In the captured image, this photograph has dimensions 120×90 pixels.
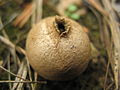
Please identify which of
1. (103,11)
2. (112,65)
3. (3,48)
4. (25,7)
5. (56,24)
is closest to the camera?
(56,24)

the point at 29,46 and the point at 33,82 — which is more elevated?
the point at 29,46

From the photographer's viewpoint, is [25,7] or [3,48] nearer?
[3,48]

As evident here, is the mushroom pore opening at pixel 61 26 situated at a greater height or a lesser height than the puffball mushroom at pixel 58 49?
greater

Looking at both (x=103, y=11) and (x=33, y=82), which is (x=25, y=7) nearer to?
(x=103, y=11)

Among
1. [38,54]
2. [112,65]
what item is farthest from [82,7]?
[38,54]

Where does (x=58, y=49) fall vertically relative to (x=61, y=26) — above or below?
below

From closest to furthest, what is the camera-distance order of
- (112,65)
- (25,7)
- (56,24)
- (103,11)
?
(56,24), (112,65), (103,11), (25,7)

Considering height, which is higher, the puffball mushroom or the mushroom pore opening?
the mushroom pore opening

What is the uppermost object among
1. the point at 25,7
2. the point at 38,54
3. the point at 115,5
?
the point at 25,7
